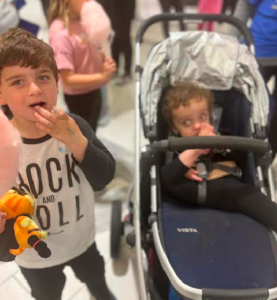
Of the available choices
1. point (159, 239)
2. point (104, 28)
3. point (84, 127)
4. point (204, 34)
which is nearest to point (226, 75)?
point (204, 34)

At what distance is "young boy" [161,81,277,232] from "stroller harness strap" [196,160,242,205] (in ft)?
0.04

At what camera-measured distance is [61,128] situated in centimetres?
56

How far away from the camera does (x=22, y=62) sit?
0.52m

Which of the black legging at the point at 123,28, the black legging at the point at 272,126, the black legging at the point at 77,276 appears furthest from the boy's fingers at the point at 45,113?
the black legging at the point at 123,28

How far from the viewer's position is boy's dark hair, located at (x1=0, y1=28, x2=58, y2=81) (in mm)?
523

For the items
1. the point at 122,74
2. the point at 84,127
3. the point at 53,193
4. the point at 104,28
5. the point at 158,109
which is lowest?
the point at 122,74

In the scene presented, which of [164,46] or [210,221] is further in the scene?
[164,46]

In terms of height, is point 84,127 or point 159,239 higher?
point 84,127

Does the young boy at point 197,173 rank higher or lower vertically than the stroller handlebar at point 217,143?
lower

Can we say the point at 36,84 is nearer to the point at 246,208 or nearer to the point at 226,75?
the point at 246,208

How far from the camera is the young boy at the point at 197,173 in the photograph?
1150 millimetres

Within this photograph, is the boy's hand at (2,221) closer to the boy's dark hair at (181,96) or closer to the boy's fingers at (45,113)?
the boy's fingers at (45,113)

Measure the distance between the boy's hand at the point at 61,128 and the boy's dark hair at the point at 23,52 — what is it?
7 centimetres

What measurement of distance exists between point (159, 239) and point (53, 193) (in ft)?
1.52
